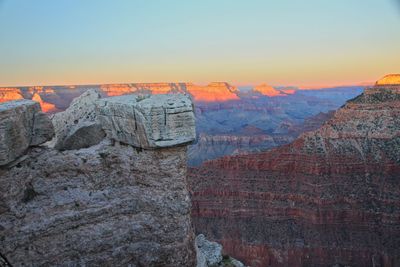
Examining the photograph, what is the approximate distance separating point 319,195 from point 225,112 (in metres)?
127

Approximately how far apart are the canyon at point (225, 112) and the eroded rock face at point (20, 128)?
162 feet

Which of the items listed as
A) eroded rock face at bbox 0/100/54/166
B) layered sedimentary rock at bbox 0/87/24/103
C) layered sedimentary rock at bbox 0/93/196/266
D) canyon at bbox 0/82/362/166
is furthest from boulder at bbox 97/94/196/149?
layered sedimentary rock at bbox 0/87/24/103

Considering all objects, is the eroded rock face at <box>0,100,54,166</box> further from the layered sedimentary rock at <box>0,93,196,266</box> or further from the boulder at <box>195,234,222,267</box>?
the boulder at <box>195,234,222,267</box>

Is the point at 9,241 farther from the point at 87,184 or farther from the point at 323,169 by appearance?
the point at 323,169

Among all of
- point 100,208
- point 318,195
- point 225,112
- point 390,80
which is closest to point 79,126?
point 100,208

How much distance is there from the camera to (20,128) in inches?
334

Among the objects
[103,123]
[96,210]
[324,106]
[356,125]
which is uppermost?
[103,123]

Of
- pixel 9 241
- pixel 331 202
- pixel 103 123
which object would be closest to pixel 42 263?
pixel 9 241

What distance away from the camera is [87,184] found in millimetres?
9594

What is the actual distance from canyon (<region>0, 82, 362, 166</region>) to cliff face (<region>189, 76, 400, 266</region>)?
18096 millimetres

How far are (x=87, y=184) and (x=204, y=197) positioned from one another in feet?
99.9

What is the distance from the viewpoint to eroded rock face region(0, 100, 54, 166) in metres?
8.03

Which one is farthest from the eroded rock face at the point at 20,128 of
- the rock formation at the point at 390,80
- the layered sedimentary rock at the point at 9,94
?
the layered sedimentary rock at the point at 9,94

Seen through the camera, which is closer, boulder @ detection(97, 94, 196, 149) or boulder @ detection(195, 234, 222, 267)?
boulder @ detection(97, 94, 196, 149)
